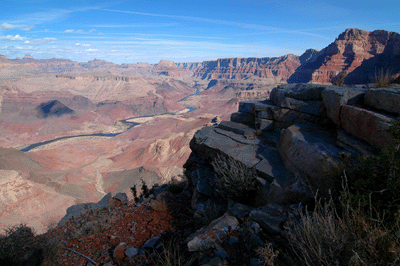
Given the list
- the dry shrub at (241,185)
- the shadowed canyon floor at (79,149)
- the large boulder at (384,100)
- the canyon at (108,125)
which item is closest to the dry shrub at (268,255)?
the canyon at (108,125)

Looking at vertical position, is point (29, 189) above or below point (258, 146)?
below

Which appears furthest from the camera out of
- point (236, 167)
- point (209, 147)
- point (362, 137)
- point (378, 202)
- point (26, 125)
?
point (26, 125)

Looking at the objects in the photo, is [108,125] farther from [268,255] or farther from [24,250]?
[268,255]

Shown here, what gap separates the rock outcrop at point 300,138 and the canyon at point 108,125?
19cm

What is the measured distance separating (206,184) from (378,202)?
4804 millimetres

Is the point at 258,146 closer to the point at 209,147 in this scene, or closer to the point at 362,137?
the point at 209,147

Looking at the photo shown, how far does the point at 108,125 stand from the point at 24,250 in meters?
90.4

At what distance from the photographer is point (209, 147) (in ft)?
24.8

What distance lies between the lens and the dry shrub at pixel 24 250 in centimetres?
380

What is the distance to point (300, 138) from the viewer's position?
5297mm

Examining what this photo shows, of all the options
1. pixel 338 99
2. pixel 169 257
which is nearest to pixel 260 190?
pixel 169 257

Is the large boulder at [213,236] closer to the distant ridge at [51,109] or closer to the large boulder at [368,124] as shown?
the large boulder at [368,124]

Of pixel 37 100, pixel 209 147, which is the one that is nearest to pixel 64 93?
pixel 37 100

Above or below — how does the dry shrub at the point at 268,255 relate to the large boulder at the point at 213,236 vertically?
above
